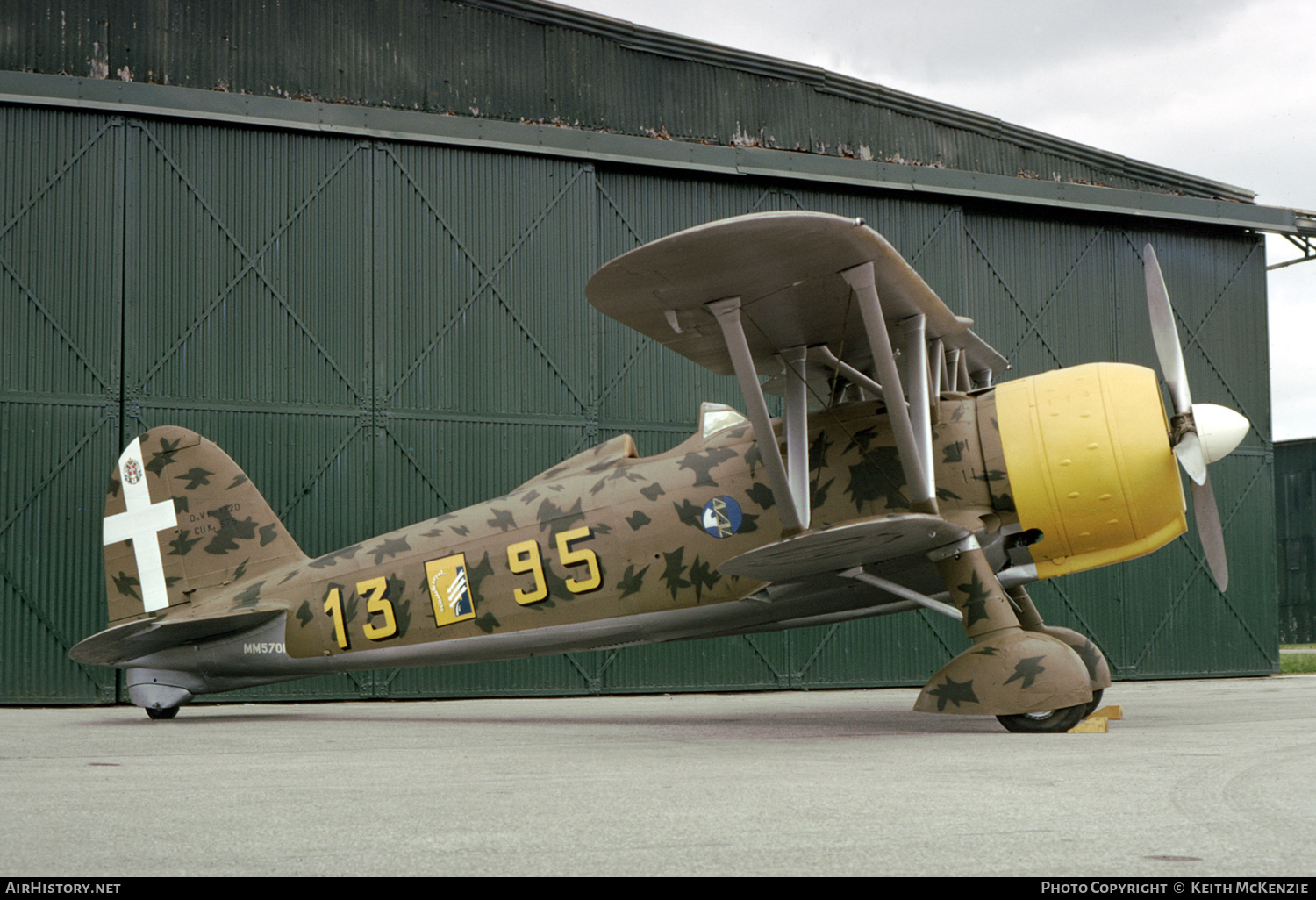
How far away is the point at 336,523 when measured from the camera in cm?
1387

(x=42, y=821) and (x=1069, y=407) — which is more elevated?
(x=1069, y=407)

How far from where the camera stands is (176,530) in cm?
971

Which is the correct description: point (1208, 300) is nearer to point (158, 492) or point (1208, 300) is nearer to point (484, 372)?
point (484, 372)

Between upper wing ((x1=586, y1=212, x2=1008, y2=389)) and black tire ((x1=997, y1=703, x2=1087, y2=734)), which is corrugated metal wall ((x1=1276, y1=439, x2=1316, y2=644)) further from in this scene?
black tire ((x1=997, y1=703, x2=1087, y2=734))

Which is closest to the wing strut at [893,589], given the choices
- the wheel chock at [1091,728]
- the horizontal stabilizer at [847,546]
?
the horizontal stabilizer at [847,546]

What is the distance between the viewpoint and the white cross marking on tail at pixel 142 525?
31.7 feet

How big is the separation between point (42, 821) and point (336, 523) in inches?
419

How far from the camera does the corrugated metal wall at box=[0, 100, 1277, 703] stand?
13289 millimetres

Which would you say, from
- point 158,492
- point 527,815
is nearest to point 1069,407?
point 527,815

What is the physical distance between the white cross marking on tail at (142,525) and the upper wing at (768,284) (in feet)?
17.3

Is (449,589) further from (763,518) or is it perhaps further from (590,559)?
(763,518)

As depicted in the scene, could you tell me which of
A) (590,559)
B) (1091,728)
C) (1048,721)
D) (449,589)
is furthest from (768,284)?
(449,589)

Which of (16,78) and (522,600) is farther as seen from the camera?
(16,78)

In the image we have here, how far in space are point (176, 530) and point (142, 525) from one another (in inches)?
14.3
